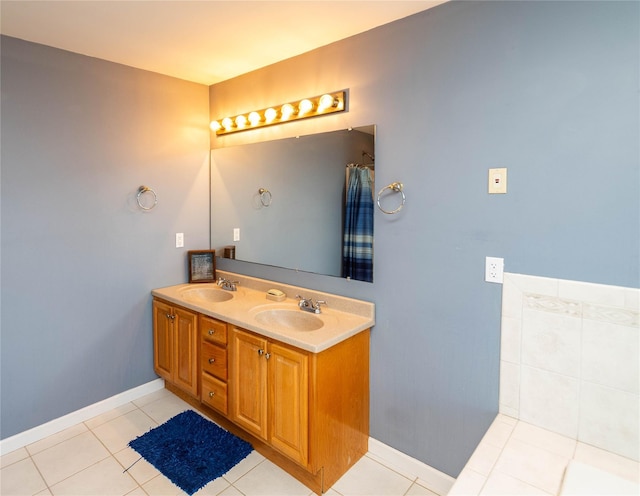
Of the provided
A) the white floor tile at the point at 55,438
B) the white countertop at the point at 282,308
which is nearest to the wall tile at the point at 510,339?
the white countertop at the point at 282,308

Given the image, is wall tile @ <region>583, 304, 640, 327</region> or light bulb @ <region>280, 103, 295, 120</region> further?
light bulb @ <region>280, 103, 295, 120</region>

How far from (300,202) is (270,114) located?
63cm

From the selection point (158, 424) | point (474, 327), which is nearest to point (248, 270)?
point (158, 424)

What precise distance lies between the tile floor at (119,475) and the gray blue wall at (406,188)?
0.18m

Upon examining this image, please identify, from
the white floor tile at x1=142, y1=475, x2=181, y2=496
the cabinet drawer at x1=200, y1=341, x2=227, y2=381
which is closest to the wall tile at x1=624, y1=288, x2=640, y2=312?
the cabinet drawer at x1=200, y1=341, x2=227, y2=381

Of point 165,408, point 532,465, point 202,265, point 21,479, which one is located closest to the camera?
point 532,465

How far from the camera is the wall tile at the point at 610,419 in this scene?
4.38 ft

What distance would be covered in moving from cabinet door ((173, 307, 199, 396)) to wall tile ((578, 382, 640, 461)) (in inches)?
80.0

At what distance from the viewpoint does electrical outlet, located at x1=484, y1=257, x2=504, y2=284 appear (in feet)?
5.33

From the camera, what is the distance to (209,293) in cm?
282

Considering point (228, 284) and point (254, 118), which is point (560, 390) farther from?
point (254, 118)

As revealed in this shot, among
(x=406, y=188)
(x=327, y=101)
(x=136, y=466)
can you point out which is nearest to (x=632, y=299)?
(x=406, y=188)

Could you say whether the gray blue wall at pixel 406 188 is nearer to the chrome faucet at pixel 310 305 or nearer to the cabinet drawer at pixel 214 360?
the chrome faucet at pixel 310 305

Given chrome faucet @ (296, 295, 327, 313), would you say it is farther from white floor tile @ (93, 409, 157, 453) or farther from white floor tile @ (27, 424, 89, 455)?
white floor tile @ (27, 424, 89, 455)
